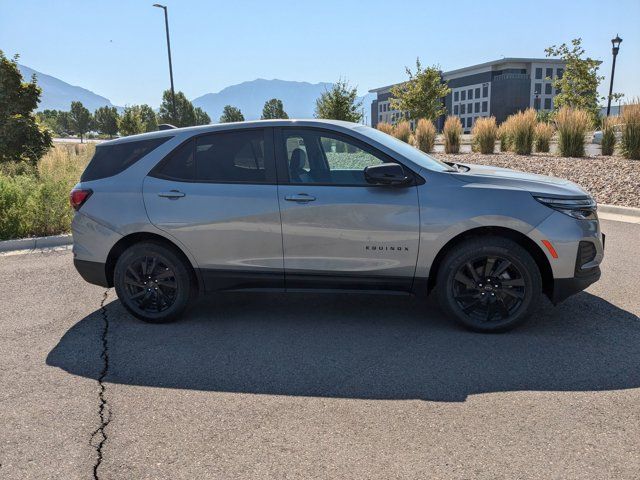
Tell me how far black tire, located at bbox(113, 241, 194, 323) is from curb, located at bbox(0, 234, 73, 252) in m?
4.24

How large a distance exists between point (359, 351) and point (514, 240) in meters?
1.57

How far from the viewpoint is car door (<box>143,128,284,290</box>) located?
4562 millimetres

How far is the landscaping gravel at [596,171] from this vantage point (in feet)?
35.0

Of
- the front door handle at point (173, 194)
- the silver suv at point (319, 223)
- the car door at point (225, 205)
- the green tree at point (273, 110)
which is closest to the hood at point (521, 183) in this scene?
the silver suv at point (319, 223)

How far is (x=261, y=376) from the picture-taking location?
3.82m

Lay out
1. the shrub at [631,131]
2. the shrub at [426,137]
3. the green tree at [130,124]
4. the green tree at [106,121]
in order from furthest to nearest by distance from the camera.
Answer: the green tree at [106,121] → the green tree at [130,124] → the shrub at [426,137] → the shrub at [631,131]

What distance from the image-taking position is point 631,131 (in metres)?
14.5

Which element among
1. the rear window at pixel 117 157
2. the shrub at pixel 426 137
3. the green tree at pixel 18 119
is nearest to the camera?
the rear window at pixel 117 157

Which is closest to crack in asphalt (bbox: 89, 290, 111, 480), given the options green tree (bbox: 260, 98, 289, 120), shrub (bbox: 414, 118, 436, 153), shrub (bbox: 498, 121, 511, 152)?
shrub (bbox: 498, 121, 511, 152)

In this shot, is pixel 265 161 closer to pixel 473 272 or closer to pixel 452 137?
pixel 473 272

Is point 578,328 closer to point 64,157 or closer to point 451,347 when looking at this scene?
point 451,347

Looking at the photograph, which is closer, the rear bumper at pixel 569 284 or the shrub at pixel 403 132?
the rear bumper at pixel 569 284

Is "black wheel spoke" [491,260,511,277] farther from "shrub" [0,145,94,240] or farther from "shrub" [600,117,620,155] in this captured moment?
"shrub" [600,117,620,155]

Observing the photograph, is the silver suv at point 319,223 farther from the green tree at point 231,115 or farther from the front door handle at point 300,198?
the green tree at point 231,115
